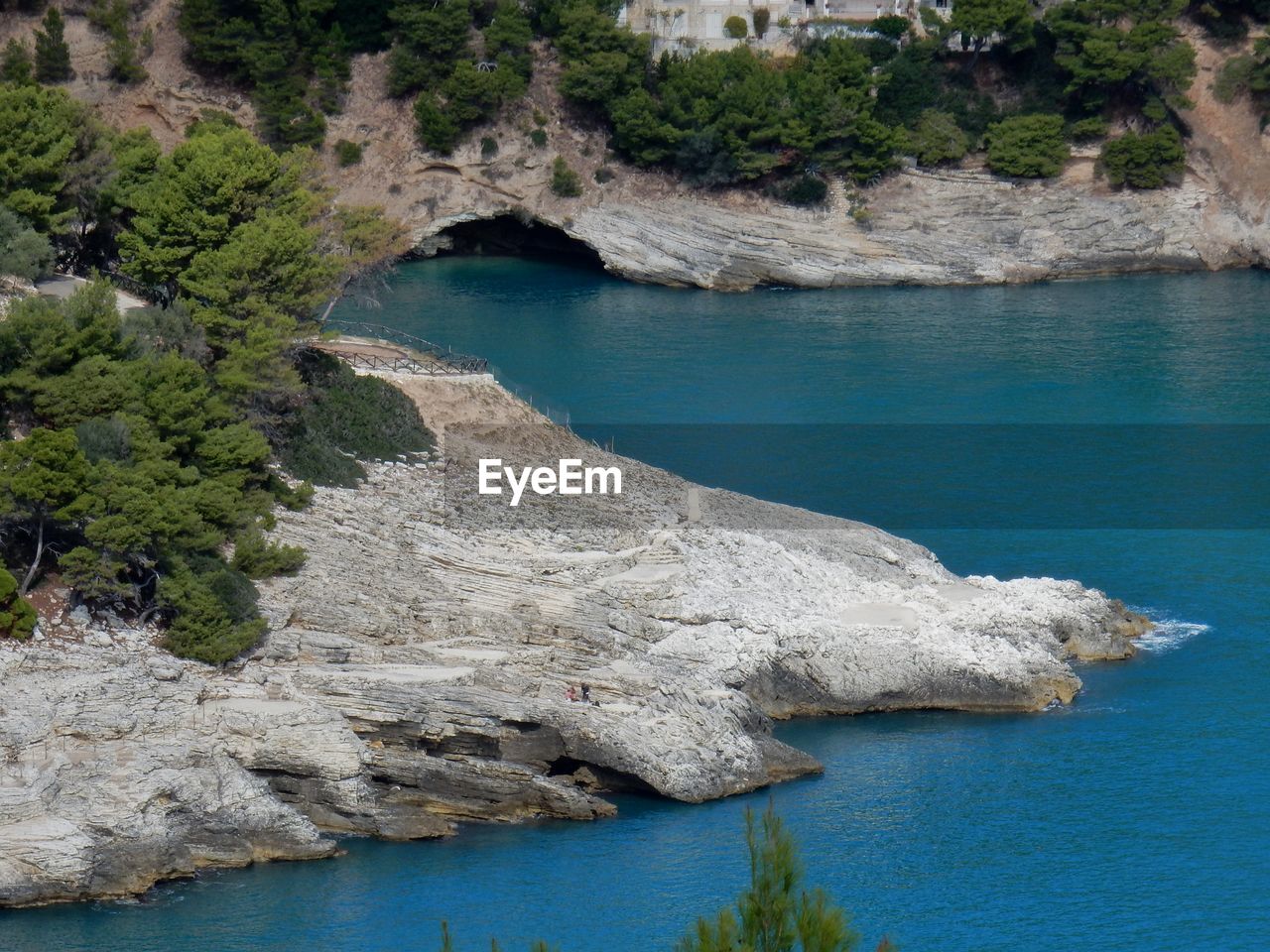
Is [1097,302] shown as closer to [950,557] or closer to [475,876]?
[950,557]

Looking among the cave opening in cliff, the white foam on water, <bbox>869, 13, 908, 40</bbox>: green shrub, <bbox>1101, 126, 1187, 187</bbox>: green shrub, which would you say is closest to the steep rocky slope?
<bbox>1101, 126, 1187, 187</bbox>: green shrub

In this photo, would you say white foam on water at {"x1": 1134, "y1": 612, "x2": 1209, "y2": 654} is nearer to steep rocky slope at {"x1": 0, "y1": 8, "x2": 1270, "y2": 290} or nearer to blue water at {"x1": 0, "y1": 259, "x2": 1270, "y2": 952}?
blue water at {"x1": 0, "y1": 259, "x2": 1270, "y2": 952}

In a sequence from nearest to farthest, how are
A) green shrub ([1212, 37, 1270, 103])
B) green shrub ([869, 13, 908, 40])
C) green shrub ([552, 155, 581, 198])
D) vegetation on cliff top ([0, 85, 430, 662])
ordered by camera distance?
vegetation on cliff top ([0, 85, 430, 662]), green shrub ([552, 155, 581, 198]), green shrub ([1212, 37, 1270, 103]), green shrub ([869, 13, 908, 40])

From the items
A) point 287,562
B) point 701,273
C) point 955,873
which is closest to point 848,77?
point 701,273

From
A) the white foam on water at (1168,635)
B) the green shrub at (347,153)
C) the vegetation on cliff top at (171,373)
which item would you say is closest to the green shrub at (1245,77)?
the green shrub at (347,153)

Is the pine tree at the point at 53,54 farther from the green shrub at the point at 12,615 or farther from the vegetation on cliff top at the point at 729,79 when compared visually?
the green shrub at the point at 12,615
